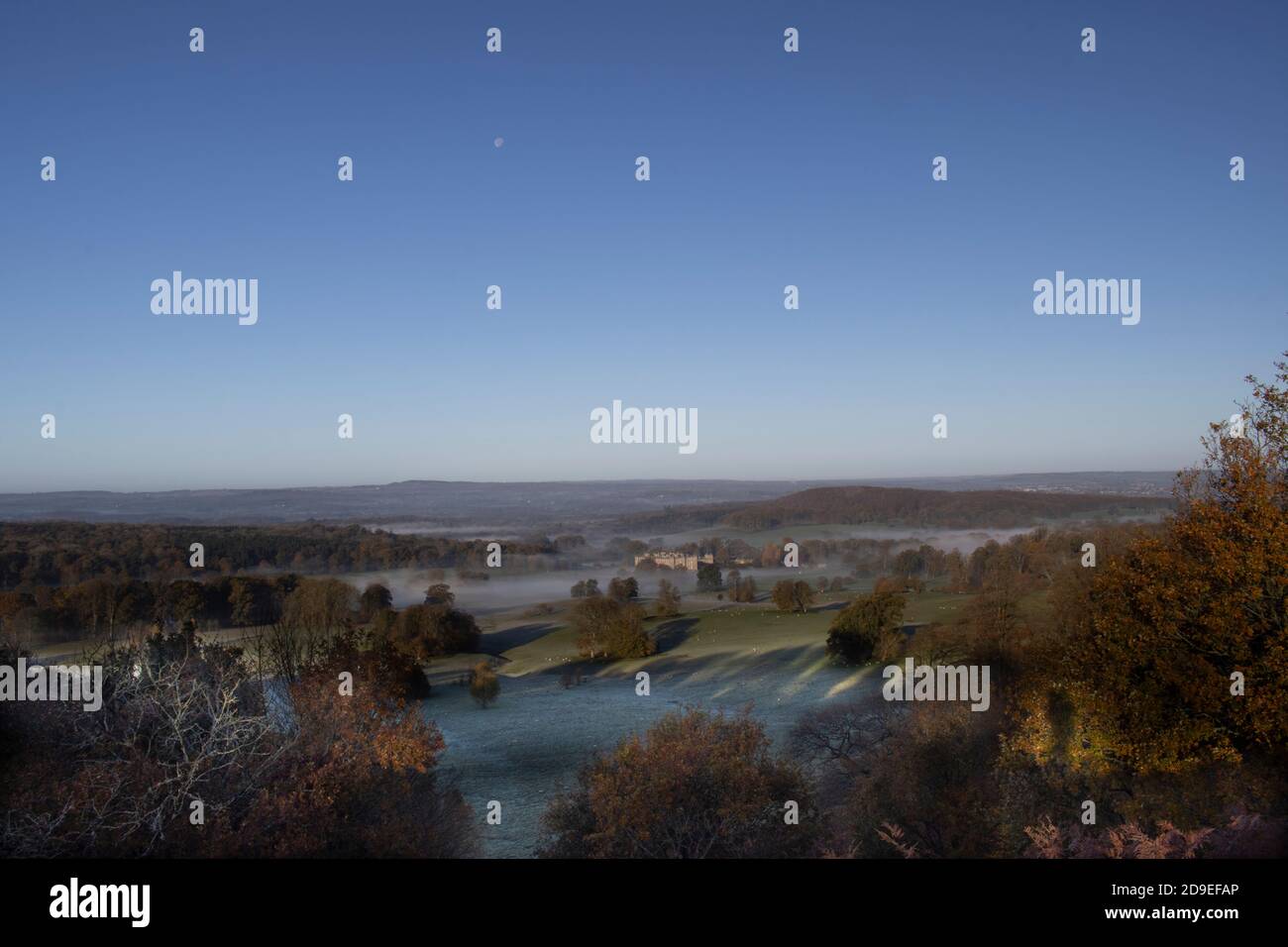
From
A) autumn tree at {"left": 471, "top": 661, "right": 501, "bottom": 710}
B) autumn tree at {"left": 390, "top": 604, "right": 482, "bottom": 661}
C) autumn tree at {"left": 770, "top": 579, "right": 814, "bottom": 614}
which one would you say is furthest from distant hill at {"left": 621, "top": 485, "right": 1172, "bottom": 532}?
autumn tree at {"left": 471, "top": 661, "right": 501, "bottom": 710}

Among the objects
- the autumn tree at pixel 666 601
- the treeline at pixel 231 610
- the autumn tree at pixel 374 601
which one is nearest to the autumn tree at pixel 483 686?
the treeline at pixel 231 610

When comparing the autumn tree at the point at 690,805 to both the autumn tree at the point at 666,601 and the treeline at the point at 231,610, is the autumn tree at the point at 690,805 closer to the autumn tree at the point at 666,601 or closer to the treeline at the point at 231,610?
the treeline at the point at 231,610

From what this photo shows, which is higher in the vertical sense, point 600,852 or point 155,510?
point 155,510

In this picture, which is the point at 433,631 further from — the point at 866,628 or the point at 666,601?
the point at 866,628

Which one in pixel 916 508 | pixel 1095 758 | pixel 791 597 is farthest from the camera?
pixel 916 508

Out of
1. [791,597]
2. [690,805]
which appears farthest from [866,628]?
[690,805]
